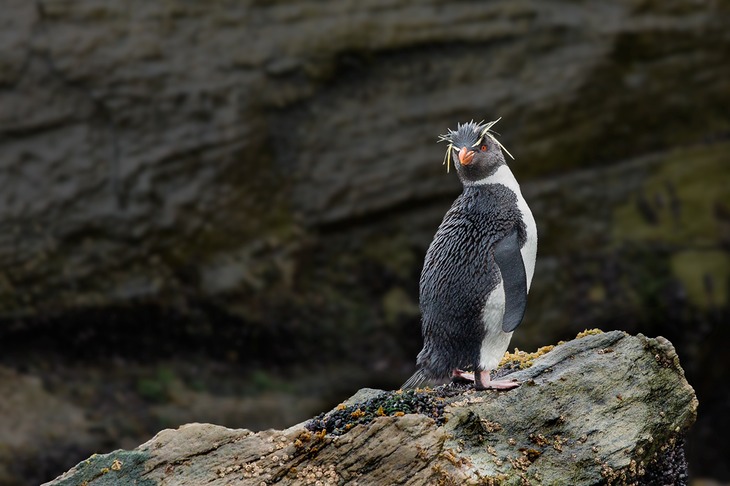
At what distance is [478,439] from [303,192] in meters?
7.42

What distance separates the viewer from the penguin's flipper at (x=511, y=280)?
20.2ft

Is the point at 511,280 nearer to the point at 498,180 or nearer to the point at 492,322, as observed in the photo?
the point at 492,322

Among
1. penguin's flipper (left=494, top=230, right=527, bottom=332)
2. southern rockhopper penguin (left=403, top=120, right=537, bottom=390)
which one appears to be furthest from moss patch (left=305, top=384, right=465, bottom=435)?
penguin's flipper (left=494, top=230, right=527, bottom=332)

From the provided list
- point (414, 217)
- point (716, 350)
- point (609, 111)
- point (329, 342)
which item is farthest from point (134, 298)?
point (716, 350)

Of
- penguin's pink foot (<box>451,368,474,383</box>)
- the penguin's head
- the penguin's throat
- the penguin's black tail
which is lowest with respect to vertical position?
penguin's pink foot (<box>451,368,474,383</box>)

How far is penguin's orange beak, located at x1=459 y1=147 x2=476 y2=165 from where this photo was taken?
6.30m

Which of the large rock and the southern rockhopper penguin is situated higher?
the large rock

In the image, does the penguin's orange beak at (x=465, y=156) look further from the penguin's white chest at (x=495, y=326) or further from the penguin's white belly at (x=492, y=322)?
the penguin's white belly at (x=492, y=322)

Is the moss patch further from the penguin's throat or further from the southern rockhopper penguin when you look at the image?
the penguin's throat

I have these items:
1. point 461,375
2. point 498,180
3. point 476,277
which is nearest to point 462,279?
point 476,277

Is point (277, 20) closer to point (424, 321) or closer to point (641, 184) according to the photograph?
point (641, 184)

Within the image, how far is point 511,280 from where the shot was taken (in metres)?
6.19

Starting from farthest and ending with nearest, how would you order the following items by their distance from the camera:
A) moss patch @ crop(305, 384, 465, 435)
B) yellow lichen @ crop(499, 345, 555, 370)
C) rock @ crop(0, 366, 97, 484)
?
rock @ crop(0, 366, 97, 484) < yellow lichen @ crop(499, 345, 555, 370) < moss patch @ crop(305, 384, 465, 435)

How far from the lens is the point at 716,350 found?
13.3 meters
